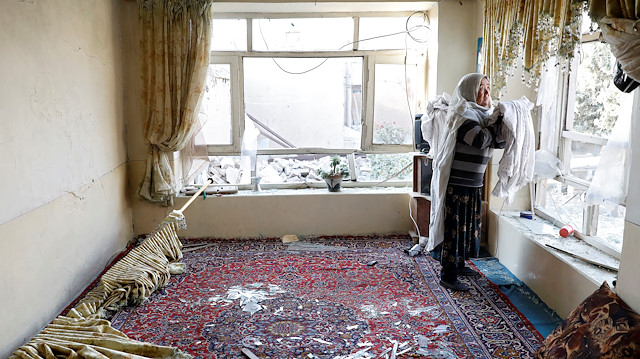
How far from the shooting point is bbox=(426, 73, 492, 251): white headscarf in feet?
12.1

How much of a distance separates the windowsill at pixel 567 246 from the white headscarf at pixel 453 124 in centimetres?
69

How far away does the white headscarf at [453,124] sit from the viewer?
12.1ft

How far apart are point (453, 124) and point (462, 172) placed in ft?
1.14

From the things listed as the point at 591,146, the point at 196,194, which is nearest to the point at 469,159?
the point at 591,146

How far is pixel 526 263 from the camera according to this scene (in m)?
3.86

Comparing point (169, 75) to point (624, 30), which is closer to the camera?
point (624, 30)

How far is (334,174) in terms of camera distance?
17.3ft

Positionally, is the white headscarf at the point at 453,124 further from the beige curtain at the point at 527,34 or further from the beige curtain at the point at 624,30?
the beige curtain at the point at 624,30

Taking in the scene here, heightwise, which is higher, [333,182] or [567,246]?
[333,182]

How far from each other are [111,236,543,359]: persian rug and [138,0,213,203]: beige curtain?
0.95m

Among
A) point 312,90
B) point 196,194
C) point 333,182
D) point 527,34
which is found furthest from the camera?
point 312,90

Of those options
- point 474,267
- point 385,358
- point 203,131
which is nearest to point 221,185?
point 203,131

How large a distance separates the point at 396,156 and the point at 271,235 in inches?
62.2

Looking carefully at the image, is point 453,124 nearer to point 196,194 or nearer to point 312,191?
point 312,191
